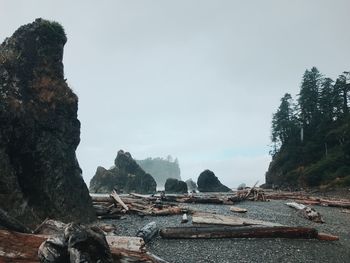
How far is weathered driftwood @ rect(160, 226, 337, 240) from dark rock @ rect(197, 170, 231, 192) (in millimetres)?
84178

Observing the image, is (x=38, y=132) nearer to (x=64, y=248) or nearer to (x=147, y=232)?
(x=147, y=232)

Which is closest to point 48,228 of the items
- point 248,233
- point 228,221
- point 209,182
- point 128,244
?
point 128,244

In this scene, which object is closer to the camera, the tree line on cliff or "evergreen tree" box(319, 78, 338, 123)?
the tree line on cliff

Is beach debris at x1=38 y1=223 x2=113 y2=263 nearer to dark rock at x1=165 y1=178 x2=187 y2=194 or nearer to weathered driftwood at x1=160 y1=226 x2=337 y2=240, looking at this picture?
weathered driftwood at x1=160 y1=226 x2=337 y2=240

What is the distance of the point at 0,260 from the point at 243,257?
8620mm

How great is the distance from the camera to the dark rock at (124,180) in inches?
4365

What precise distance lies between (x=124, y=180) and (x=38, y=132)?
9688 cm

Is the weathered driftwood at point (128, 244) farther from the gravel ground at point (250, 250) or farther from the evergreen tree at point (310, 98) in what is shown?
the evergreen tree at point (310, 98)

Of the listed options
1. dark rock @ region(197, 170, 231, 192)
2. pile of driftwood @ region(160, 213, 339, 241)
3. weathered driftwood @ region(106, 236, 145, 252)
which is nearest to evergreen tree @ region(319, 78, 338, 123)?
dark rock @ region(197, 170, 231, 192)

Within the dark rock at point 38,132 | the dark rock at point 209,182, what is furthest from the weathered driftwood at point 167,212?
the dark rock at point 209,182

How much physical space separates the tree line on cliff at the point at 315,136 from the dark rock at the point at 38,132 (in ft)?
160

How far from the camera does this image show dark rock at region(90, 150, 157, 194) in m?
111

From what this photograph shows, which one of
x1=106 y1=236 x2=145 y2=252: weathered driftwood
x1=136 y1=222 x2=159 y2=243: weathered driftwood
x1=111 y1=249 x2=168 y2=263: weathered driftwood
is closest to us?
x1=111 y1=249 x2=168 y2=263: weathered driftwood

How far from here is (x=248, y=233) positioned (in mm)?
14977
